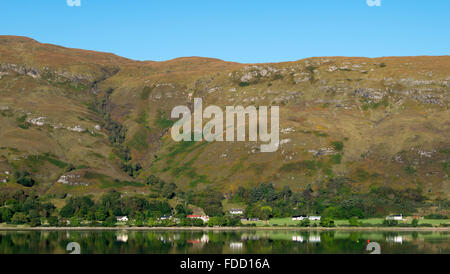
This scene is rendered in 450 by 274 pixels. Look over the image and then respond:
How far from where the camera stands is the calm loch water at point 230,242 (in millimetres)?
139000

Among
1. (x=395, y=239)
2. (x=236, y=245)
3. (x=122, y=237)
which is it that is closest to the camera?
(x=236, y=245)

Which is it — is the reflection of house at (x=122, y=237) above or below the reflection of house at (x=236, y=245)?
below

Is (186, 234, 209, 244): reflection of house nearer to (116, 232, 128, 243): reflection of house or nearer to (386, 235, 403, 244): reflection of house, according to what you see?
(116, 232, 128, 243): reflection of house

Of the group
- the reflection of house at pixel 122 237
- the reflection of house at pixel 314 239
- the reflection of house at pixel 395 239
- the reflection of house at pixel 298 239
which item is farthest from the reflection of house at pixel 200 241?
the reflection of house at pixel 395 239

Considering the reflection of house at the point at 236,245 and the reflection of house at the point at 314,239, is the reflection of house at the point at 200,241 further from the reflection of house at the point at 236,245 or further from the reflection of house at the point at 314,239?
the reflection of house at the point at 314,239

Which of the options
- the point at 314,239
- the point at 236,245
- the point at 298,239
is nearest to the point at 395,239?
the point at 314,239

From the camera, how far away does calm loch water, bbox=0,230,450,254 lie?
13900 centimetres

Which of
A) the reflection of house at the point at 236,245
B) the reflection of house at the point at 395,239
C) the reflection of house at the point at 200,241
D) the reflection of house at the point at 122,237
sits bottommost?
the reflection of house at the point at 122,237

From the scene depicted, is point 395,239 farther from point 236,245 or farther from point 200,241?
point 200,241

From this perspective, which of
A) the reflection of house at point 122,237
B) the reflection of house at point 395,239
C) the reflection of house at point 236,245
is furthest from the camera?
the reflection of house at point 122,237

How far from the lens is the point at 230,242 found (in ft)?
525
